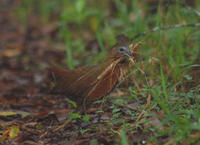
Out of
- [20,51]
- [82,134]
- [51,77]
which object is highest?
[20,51]

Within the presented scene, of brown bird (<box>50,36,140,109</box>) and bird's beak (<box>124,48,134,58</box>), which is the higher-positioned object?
bird's beak (<box>124,48,134,58</box>)

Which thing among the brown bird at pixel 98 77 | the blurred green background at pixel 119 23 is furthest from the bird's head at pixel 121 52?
the blurred green background at pixel 119 23

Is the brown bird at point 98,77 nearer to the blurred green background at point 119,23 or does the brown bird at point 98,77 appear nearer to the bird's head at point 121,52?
the bird's head at point 121,52

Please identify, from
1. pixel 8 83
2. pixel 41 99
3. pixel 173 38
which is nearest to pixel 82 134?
pixel 41 99

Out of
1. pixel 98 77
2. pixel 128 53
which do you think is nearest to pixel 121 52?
pixel 128 53

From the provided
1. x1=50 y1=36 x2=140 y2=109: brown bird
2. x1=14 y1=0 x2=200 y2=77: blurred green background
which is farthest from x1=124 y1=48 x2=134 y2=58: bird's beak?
x1=14 y1=0 x2=200 y2=77: blurred green background

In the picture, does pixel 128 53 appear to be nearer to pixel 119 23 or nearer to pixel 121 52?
pixel 121 52

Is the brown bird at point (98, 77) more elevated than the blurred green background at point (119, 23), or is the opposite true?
the blurred green background at point (119, 23)

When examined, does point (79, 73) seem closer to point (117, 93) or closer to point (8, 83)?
point (117, 93)

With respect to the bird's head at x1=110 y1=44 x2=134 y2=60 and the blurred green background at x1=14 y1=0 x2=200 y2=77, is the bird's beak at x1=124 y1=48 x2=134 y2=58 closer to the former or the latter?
the bird's head at x1=110 y1=44 x2=134 y2=60
